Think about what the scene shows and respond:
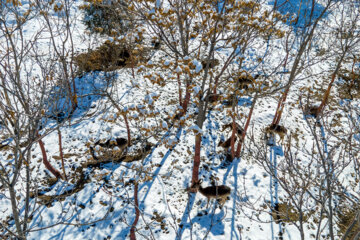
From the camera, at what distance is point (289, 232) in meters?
6.77

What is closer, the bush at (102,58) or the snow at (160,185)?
the snow at (160,185)

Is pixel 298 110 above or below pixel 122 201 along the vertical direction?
above

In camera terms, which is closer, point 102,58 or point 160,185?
point 160,185

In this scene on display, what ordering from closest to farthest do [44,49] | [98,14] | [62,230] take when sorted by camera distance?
[62,230] → [44,49] → [98,14]

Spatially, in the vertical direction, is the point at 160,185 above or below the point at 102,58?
below

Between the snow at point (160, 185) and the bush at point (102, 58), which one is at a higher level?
the bush at point (102, 58)

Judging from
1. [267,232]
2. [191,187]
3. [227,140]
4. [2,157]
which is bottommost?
[267,232]

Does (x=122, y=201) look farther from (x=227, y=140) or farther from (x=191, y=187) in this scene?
(x=227, y=140)

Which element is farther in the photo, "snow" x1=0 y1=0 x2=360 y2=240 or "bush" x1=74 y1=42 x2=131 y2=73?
"bush" x1=74 y1=42 x2=131 y2=73

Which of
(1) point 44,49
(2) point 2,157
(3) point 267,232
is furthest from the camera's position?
(1) point 44,49

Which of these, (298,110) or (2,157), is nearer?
(2,157)

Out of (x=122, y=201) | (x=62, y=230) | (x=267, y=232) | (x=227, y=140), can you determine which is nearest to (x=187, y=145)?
(x=227, y=140)

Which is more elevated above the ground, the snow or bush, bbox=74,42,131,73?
bush, bbox=74,42,131,73

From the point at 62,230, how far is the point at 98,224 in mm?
958
